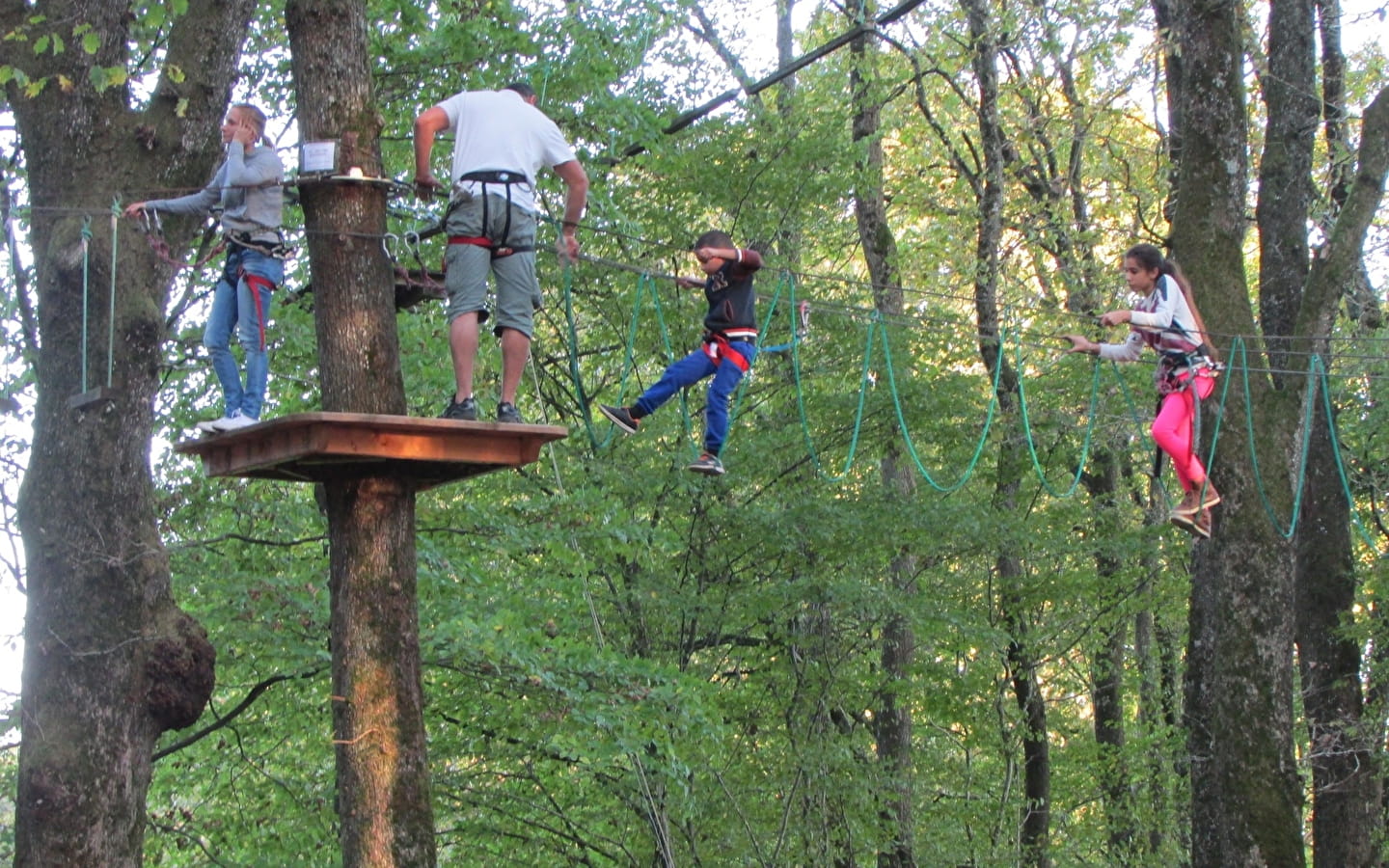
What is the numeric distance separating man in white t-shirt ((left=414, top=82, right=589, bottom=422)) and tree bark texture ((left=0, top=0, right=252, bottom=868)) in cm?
140

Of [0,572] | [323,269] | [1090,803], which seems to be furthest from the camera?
[1090,803]

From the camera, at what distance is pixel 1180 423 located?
6344mm

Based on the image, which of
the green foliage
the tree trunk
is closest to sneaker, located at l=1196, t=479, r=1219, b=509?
the green foliage

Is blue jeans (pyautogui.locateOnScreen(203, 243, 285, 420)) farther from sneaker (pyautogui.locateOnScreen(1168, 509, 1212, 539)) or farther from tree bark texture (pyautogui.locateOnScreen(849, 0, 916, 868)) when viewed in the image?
tree bark texture (pyautogui.locateOnScreen(849, 0, 916, 868))

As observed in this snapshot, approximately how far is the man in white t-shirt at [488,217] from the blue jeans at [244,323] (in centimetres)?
70

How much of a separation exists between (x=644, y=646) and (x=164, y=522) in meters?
3.74

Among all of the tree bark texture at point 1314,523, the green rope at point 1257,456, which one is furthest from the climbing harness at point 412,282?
the tree bark texture at point 1314,523

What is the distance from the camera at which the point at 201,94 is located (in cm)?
571

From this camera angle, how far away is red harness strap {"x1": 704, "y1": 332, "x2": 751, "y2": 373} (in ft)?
18.7

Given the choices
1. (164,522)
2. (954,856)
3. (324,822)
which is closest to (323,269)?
(164,522)

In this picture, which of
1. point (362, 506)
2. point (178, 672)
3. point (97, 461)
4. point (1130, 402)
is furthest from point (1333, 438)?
point (97, 461)

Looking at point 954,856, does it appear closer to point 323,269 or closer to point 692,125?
point 692,125

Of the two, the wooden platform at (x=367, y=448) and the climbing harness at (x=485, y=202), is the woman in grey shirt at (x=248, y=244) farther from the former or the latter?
the climbing harness at (x=485, y=202)

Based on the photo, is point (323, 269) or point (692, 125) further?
point (692, 125)
